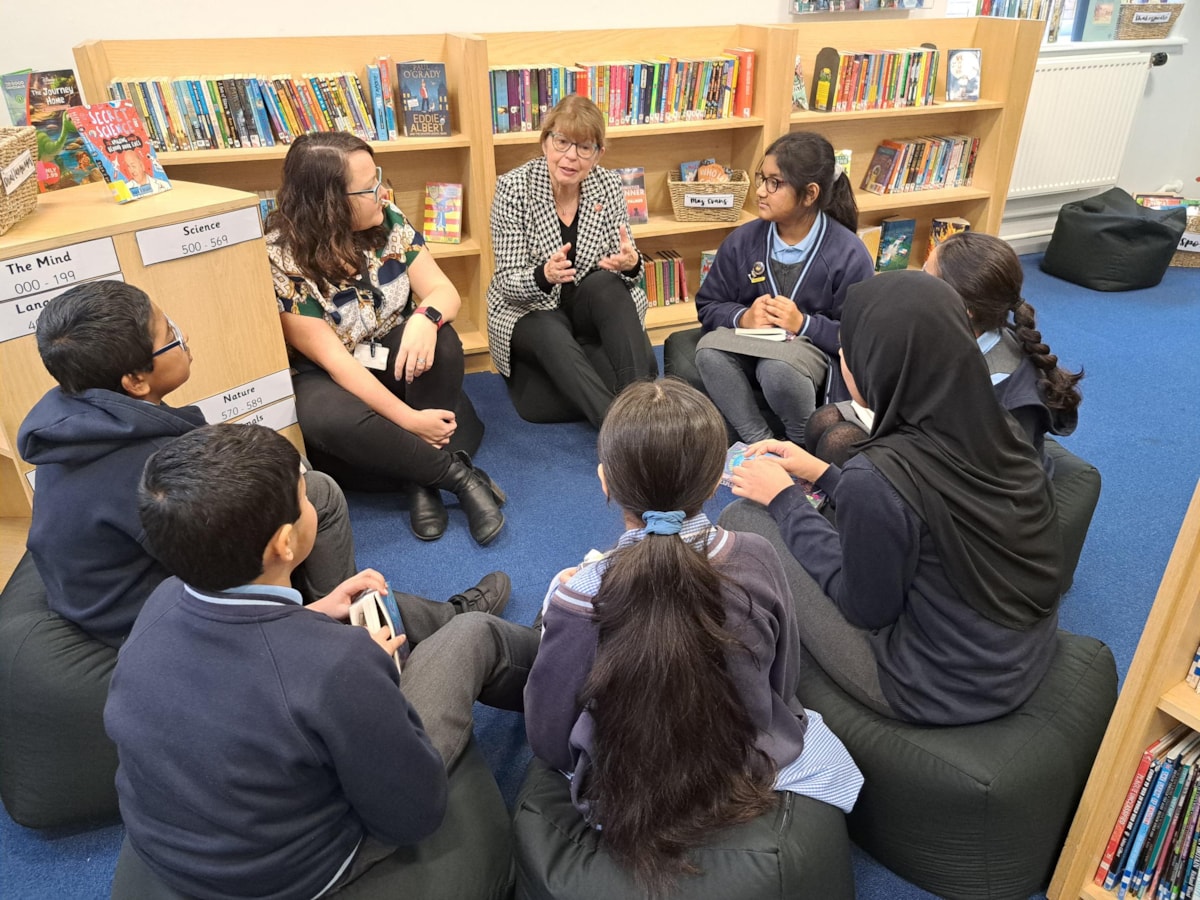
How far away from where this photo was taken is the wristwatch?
8.80 feet

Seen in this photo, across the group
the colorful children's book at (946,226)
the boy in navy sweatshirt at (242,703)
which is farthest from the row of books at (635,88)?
the boy in navy sweatshirt at (242,703)

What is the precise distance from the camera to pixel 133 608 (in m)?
1.59

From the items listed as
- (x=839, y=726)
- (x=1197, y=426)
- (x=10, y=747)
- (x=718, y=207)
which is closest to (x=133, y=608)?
(x=10, y=747)

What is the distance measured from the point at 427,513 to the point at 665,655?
1.57m

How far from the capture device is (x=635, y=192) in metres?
3.76

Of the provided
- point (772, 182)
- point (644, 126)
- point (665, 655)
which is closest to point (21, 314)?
point (665, 655)

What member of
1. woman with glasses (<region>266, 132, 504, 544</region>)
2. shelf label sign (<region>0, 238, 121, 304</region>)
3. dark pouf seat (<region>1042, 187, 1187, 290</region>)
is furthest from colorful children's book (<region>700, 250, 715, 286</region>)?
shelf label sign (<region>0, 238, 121, 304</region>)

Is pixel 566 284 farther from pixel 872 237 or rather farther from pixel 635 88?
pixel 872 237

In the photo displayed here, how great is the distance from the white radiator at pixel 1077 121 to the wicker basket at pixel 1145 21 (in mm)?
131

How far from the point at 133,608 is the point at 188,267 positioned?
36.6 inches

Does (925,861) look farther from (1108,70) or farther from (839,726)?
(1108,70)

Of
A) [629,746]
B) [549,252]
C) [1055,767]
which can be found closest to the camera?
[629,746]

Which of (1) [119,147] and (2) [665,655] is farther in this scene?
(1) [119,147]

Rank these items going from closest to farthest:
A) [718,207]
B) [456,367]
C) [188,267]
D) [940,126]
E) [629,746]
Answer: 1. [629,746]
2. [188,267]
3. [456,367]
4. [718,207]
5. [940,126]
